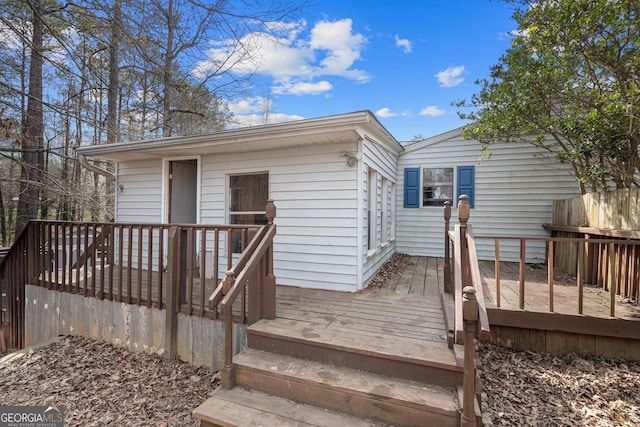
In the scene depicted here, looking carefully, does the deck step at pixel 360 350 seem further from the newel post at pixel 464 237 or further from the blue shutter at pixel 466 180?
the blue shutter at pixel 466 180

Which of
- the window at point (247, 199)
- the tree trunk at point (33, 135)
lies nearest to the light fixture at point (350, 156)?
the window at point (247, 199)

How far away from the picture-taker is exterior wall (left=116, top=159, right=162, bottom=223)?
6.00 m

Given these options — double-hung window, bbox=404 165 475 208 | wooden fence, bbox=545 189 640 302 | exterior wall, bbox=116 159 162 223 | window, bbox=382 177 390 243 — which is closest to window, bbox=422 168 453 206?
double-hung window, bbox=404 165 475 208

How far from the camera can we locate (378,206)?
18.4 ft

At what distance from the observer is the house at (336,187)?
172 inches

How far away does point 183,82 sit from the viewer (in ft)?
31.0

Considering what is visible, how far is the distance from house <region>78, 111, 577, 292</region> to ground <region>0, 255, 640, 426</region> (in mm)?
2032

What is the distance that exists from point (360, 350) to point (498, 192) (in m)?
5.99

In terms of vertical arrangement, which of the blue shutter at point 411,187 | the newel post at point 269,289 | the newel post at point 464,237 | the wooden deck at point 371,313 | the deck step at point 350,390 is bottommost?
the deck step at point 350,390

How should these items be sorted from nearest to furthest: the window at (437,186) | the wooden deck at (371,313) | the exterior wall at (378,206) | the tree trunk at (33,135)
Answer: the wooden deck at (371,313), the exterior wall at (378,206), the tree trunk at (33,135), the window at (437,186)

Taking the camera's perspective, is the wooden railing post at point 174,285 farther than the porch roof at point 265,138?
No

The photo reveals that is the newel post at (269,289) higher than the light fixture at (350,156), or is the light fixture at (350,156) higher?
the light fixture at (350,156)

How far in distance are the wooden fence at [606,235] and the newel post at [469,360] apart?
80.5 inches

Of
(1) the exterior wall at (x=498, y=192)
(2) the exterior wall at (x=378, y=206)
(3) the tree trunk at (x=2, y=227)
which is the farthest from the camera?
(3) the tree trunk at (x=2, y=227)
